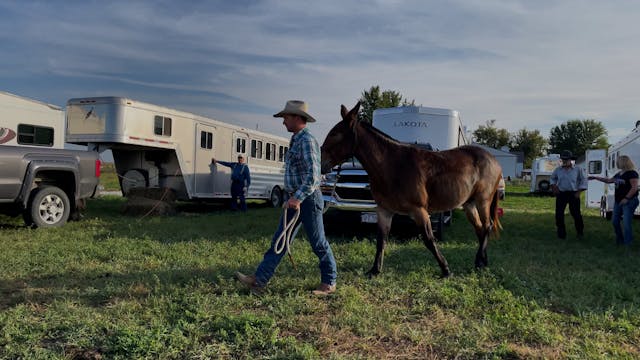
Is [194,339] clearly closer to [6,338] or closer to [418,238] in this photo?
[6,338]

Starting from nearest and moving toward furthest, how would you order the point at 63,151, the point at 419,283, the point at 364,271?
the point at 419,283, the point at 364,271, the point at 63,151

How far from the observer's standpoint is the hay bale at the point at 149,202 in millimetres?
12086

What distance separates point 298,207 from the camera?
448cm

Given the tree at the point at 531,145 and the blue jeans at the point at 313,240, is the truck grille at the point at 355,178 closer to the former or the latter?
the blue jeans at the point at 313,240

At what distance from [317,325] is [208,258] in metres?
2.98

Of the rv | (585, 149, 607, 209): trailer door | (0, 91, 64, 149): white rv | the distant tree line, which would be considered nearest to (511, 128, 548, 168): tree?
the distant tree line

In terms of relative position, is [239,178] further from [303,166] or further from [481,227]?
[303,166]

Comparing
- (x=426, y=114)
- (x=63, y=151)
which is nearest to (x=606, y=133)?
(x=426, y=114)

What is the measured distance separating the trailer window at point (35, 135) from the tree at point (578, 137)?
86.2 meters

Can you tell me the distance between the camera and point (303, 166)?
179 inches

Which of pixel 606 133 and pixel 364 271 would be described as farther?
pixel 606 133

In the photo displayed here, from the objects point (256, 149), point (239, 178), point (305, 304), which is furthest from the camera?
point (256, 149)

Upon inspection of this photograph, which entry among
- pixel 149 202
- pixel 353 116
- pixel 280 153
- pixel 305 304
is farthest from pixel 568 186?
pixel 280 153

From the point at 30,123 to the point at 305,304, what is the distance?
7831 mm
